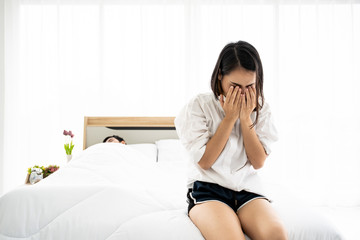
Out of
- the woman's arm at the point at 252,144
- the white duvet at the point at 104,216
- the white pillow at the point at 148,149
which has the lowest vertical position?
the white duvet at the point at 104,216

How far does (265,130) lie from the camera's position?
1274 millimetres

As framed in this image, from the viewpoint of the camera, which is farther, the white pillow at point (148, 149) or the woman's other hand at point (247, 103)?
the white pillow at point (148, 149)

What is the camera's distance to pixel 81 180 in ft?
4.85

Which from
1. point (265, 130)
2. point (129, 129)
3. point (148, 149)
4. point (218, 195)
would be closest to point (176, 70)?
point (129, 129)

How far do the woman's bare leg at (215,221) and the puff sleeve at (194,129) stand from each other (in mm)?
204

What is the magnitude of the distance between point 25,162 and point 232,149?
8.72ft

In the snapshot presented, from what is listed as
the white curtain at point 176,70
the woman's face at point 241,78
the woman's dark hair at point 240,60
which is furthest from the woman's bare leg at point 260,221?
the white curtain at point 176,70

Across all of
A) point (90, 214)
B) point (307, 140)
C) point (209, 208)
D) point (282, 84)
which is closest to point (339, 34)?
point (282, 84)

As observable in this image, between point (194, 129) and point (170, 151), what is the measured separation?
135cm

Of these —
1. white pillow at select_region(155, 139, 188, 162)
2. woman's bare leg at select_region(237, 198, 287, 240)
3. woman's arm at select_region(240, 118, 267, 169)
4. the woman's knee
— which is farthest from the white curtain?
the woman's knee

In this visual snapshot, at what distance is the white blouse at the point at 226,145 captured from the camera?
1173 millimetres

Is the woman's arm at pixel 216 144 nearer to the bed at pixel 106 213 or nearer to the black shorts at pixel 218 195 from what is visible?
the black shorts at pixel 218 195

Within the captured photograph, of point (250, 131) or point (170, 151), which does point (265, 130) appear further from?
point (170, 151)

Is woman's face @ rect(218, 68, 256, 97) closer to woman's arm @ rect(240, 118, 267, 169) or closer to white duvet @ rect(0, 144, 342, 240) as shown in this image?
woman's arm @ rect(240, 118, 267, 169)
